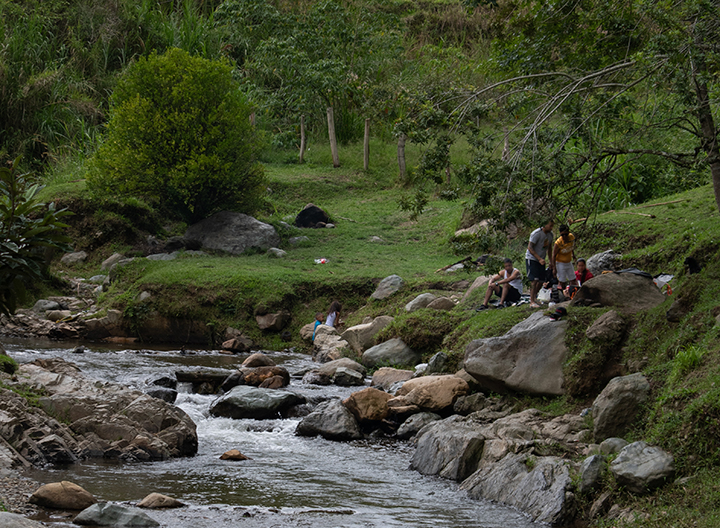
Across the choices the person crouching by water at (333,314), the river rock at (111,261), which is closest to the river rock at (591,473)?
the person crouching by water at (333,314)

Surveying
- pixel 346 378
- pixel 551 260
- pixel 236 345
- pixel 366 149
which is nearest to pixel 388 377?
pixel 346 378

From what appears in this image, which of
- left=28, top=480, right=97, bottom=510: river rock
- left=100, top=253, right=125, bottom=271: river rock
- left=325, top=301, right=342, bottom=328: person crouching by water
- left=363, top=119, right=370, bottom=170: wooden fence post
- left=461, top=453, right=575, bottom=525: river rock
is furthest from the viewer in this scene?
left=363, top=119, right=370, bottom=170: wooden fence post

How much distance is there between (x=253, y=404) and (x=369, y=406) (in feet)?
6.14

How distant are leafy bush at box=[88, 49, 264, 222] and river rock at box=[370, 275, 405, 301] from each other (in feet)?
24.8

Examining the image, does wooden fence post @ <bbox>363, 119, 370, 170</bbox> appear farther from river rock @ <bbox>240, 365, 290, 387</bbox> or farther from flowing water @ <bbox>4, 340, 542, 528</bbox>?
flowing water @ <bbox>4, 340, 542, 528</bbox>

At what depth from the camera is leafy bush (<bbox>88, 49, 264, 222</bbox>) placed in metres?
21.6

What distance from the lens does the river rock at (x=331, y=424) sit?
32.6 ft

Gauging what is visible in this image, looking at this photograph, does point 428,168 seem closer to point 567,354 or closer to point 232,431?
point 567,354

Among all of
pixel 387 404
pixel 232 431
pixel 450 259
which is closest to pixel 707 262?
pixel 387 404

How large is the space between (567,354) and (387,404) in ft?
9.21

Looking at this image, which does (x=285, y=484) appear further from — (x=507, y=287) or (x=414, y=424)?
(x=507, y=287)

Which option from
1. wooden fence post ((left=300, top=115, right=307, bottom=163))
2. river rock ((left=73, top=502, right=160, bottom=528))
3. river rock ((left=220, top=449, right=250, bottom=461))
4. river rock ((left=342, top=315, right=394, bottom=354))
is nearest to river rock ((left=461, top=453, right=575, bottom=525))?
river rock ((left=220, top=449, right=250, bottom=461))

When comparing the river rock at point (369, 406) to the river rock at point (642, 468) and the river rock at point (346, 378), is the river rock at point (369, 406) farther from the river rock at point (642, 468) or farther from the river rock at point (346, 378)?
the river rock at point (642, 468)

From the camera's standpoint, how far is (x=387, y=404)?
413 inches
